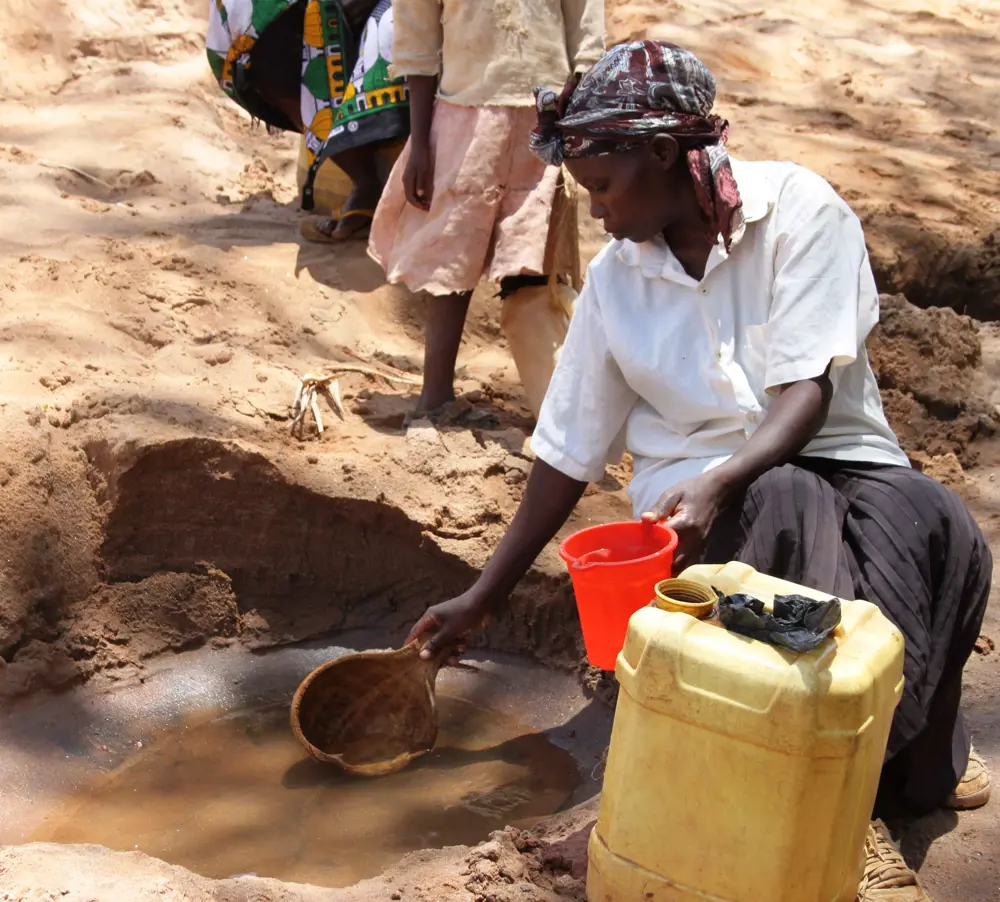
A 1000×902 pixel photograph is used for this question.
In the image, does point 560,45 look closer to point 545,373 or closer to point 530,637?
point 545,373

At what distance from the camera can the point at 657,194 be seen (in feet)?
6.98

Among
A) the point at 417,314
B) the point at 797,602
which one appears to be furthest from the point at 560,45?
the point at 797,602

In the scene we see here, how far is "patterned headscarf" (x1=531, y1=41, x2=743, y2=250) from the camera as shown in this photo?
204 cm

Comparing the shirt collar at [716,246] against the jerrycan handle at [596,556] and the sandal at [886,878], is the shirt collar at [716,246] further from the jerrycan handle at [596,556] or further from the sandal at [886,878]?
the sandal at [886,878]

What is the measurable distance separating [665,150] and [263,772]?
150 cm

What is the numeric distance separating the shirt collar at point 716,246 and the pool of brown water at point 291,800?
107cm

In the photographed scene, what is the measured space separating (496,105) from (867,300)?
1.47 m

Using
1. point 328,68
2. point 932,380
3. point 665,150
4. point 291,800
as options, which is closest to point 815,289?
point 665,150

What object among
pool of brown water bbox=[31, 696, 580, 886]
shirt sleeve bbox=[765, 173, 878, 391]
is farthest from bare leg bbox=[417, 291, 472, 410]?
shirt sleeve bbox=[765, 173, 878, 391]

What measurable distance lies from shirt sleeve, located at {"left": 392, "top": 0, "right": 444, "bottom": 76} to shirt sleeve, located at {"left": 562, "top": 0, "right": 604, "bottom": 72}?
0.35 meters

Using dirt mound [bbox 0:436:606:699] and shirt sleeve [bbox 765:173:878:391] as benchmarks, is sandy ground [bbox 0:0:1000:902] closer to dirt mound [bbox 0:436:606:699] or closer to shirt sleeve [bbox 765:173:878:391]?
dirt mound [bbox 0:436:606:699]

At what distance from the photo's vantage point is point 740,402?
82.4 inches

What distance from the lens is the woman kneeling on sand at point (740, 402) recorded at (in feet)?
6.39

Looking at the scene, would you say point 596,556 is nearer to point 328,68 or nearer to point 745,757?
point 745,757
